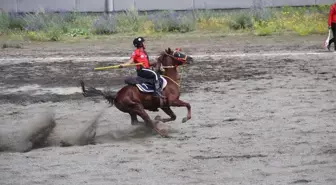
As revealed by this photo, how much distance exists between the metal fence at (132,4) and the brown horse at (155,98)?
60.9 feet

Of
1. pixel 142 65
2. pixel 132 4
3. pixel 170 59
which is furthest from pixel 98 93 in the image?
pixel 132 4

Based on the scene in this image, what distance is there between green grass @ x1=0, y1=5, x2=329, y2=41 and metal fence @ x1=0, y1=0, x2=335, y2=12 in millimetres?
495

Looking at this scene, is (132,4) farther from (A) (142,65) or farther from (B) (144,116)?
(B) (144,116)

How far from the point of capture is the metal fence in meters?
31.2

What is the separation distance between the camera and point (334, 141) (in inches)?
448

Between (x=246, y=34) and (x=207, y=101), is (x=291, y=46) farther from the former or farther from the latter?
(x=207, y=101)

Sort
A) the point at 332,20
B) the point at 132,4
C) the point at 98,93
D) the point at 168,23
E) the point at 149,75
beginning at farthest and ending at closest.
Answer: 1. the point at 132,4
2. the point at 168,23
3. the point at 332,20
4. the point at 98,93
5. the point at 149,75

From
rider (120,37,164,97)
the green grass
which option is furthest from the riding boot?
the green grass

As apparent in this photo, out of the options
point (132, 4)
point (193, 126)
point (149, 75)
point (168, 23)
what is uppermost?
point (132, 4)

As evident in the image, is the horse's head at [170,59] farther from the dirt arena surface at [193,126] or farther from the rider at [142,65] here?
the dirt arena surface at [193,126]

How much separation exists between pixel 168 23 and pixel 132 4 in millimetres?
3429

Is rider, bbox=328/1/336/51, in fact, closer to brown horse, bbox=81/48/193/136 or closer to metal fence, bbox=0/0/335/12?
metal fence, bbox=0/0/335/12

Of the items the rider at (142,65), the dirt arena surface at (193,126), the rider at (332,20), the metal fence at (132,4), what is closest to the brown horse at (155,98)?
the rider at (142,65)

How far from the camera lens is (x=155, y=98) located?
12391mm
